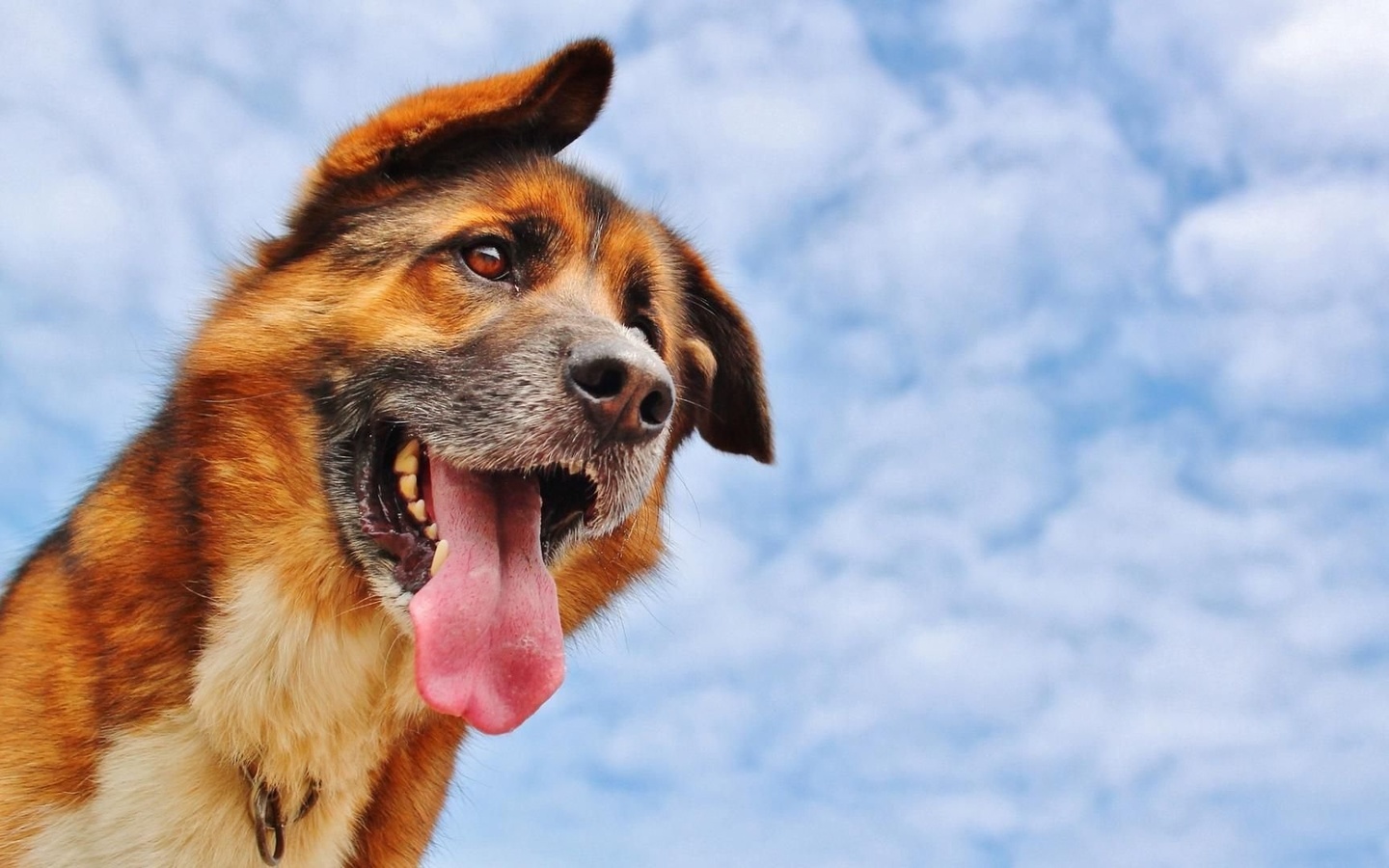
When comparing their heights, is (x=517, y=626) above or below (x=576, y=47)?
below

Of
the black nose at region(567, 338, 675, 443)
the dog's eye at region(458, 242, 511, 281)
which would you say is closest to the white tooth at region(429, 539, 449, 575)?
the black nose at region(567, 338, 675, 443)

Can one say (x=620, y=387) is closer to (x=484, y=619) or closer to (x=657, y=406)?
(x=657, y=406)

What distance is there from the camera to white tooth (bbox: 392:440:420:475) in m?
4.22

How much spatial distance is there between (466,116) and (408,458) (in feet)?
4.02

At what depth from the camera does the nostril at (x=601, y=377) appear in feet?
13.1

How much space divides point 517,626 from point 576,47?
196 cm

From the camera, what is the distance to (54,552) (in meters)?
4.35

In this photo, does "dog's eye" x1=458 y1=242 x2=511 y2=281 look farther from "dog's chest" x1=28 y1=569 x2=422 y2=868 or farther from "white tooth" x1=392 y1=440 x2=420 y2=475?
"dog's chest" x1=28 y1=569 x2=422 y2=868

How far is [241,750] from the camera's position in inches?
153

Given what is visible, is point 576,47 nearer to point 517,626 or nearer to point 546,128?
point 546,128

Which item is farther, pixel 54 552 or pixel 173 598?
pixel 54 552

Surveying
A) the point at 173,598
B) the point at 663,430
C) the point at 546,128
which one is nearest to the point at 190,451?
the point at 173,598

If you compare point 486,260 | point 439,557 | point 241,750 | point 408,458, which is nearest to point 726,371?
point 486,260

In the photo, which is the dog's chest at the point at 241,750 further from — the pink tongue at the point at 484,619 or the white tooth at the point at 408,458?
the white tooth at the point at 408,458
